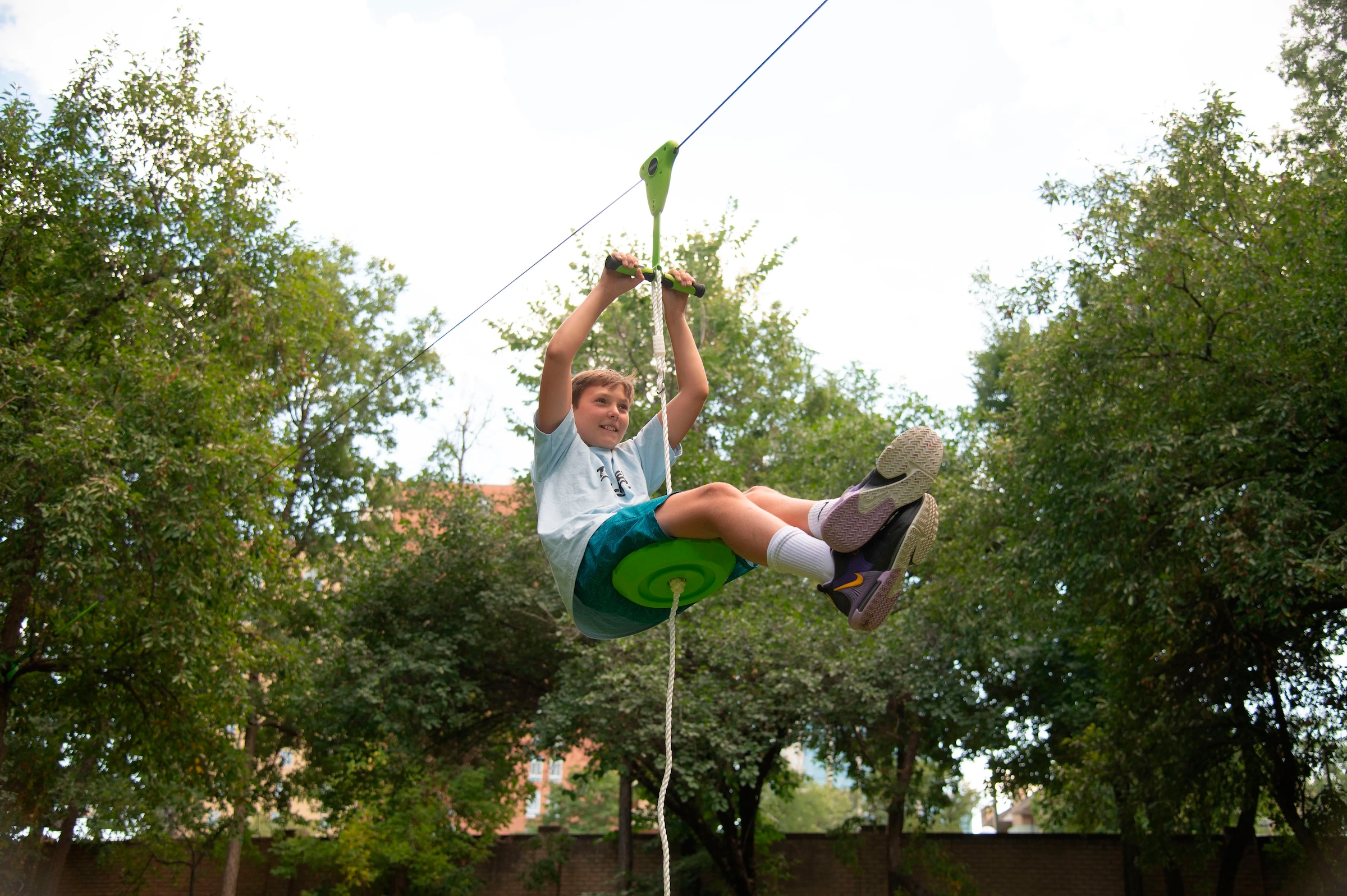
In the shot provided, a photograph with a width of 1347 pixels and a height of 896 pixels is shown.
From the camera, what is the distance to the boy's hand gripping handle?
3.32 metres

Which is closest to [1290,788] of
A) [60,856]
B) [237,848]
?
[237,848]

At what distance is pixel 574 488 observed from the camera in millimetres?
3248

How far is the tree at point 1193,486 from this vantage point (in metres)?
6.80

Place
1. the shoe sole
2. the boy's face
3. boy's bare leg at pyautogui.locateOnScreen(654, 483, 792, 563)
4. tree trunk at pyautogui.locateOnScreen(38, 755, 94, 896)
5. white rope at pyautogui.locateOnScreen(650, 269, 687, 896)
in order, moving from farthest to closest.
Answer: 1. tree trunk at pyautogui.locateOnScreen(38, 755, 94, 896)
2. the boy's face
3. boy's bare leg at pyautogui.locateOnScreen(654, 483, 792, 563)
4. the shoe sole
5. white rope at pyautogui.locateOnScreen(650, 269, 687, 896)

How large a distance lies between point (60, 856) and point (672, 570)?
14.2 meters

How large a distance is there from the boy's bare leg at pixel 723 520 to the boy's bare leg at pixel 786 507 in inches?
4.5

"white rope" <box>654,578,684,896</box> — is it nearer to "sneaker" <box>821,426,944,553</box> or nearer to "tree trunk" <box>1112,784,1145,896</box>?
"sneaker" <box>821,426,944,553</box>

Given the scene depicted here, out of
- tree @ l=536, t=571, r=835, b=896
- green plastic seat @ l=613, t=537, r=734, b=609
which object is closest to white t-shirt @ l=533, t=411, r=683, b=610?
green plastic seat @ l=613, t=537, r=734, b=609

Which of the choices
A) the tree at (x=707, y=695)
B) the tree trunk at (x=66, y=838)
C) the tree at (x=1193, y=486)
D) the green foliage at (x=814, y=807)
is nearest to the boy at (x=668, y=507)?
the tree at (x=1193, y=486)

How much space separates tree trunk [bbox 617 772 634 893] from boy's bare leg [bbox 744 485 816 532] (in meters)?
10.7

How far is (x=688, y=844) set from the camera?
13.7m

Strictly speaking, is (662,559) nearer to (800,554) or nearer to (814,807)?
(800,554)

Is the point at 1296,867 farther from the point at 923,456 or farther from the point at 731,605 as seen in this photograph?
the point at 923,456

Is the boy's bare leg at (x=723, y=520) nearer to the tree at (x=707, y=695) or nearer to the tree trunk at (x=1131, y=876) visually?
the tree at (x=707, y=695)
